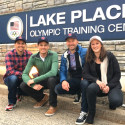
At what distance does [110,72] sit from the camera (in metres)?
2.82

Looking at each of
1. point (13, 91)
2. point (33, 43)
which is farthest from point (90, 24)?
point (13, 91)

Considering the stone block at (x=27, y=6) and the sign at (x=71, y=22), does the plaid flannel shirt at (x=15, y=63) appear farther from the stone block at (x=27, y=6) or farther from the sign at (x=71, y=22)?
the stone block at (x=27, y=6)

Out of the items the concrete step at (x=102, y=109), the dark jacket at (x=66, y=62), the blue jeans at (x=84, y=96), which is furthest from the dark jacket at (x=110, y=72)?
the concrete step at (x=102, y=109)

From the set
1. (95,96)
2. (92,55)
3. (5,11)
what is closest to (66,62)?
(92,55)

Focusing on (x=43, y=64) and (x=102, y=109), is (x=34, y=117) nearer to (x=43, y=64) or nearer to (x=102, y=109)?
(x=43, y=64)

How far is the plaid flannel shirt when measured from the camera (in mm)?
3523

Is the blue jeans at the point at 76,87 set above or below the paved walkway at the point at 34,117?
above

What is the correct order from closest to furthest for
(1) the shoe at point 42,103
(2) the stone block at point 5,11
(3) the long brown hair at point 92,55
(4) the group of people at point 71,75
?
(4) the group of people at point 71,75
(3) the long brown hair at point 92,55
(1) the shoe at point 42,103
(2) the stone block at point 5,11

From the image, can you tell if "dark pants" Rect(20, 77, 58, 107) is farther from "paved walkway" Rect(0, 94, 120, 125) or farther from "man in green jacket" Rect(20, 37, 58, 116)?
"paved walkway" Rect(0, 94, 120, 125)

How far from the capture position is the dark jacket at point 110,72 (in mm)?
2766

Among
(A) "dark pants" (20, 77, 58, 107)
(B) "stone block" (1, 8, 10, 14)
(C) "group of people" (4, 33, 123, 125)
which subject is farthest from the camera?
(B) "stone block" (1, 8, 10, 14)

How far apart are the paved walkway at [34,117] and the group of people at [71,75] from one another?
0.11 metres

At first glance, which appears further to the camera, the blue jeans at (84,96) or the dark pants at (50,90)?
the dark pants at (50,90)

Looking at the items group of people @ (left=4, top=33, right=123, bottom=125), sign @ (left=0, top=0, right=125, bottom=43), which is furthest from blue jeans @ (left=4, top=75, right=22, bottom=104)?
sign @ (left=0, top=0, right=125, bottom=43)
